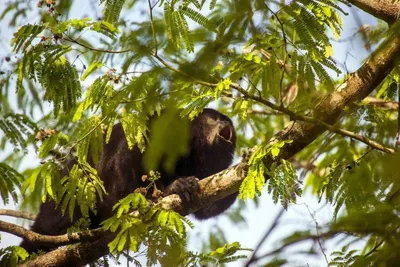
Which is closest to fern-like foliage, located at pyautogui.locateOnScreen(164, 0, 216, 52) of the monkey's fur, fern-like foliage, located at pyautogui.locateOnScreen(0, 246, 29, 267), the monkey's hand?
the monkey's hand

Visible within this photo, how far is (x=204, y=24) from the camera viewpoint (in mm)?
4613

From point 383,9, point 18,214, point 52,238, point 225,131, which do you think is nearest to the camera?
point 383,9

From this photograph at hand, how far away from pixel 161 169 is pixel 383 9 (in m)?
2.83

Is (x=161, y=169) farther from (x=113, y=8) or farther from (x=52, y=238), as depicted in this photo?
(x=113, y=8)

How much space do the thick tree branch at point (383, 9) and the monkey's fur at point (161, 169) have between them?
80.2 inches

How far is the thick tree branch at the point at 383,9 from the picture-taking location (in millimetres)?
4785

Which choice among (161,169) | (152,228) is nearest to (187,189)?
(152,228)

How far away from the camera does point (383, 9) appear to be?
4.80m

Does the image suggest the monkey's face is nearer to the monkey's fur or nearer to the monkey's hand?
the monkey's fur

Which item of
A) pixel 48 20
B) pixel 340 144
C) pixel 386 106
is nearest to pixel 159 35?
pixel 48 20

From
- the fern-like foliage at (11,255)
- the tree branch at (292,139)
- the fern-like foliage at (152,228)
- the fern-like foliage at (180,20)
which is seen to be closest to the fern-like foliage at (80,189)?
the fern-like foliage at (152,228)

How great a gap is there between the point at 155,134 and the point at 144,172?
431 centimetres

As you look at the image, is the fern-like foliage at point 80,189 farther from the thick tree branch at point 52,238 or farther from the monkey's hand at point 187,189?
the monkey's hand at point 187,189

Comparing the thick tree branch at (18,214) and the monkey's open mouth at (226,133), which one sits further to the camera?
the monkey's open mouth at (226,133)
